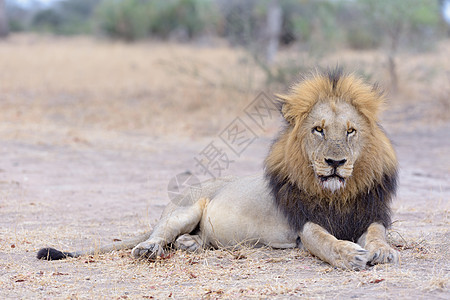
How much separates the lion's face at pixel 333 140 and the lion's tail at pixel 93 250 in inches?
49.2

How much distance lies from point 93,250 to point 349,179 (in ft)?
5.16

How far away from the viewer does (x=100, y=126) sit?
375 inches

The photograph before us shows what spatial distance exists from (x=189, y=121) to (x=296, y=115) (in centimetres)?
631

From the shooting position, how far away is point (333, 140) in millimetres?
3434

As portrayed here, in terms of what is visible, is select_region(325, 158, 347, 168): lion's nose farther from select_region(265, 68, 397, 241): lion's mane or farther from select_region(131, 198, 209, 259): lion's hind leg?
select_region(131, 198, 209, 259): lion's hind leg

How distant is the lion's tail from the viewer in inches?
148

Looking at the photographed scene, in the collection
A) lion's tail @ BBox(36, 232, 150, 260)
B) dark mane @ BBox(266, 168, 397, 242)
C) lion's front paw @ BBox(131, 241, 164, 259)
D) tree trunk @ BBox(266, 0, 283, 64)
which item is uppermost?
tree trunk @ BBox(266, 0, 283, 64)

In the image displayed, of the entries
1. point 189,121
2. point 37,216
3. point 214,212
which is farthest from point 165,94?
point 214,212

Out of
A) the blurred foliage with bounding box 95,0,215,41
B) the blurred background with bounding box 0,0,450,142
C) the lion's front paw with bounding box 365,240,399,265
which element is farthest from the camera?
the blurred foliage with bounding box 95,0,215,41

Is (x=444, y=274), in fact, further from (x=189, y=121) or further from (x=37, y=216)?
(x=189, y=121)

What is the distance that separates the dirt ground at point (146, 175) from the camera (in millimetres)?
3229

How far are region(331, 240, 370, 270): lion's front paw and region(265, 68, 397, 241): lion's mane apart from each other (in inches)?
11.1

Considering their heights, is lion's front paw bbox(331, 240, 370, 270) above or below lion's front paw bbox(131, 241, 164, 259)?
above

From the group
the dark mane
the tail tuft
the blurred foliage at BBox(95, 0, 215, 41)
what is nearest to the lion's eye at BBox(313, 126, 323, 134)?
the dark mane
